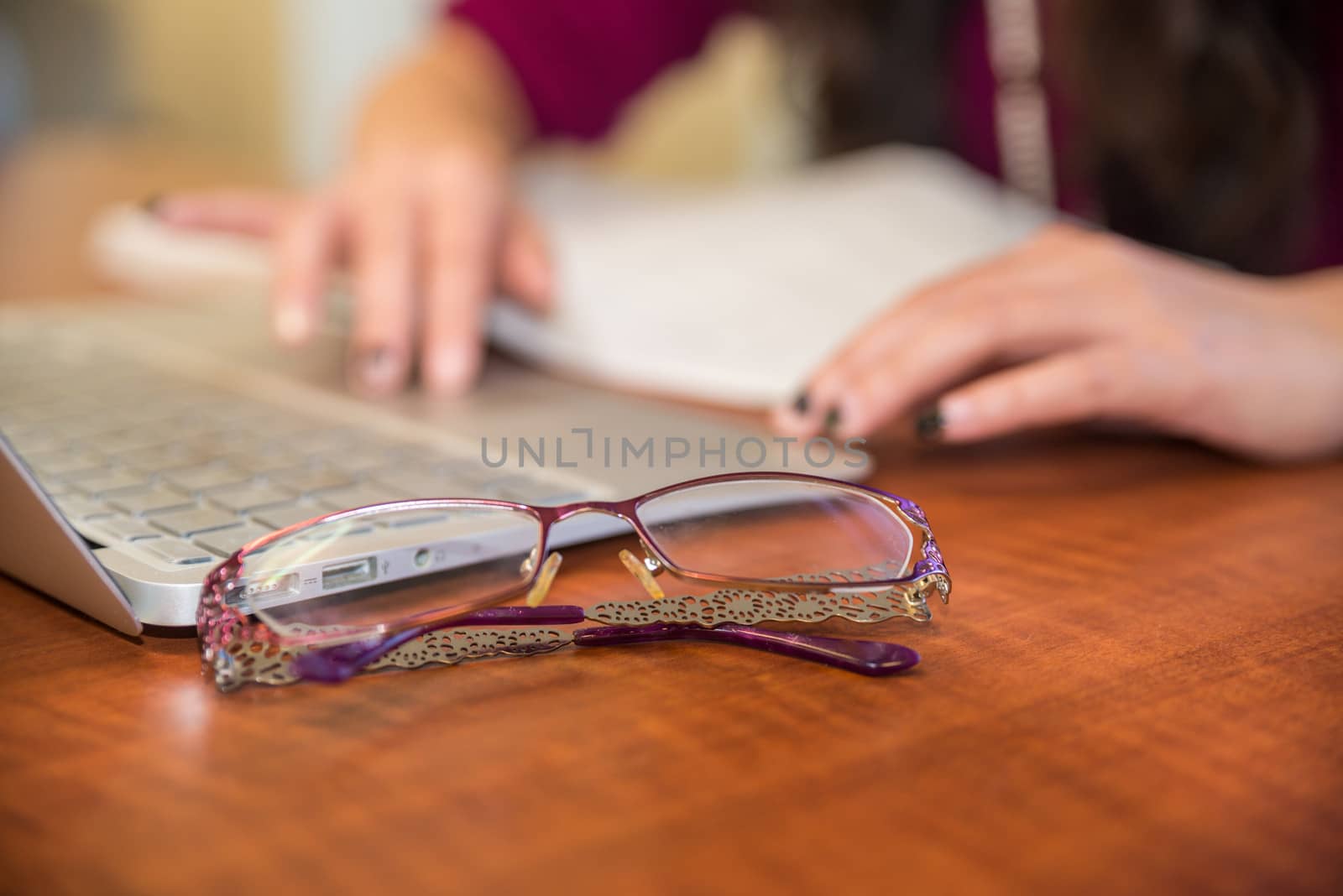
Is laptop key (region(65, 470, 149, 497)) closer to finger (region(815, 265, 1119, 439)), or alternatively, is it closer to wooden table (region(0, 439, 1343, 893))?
wooden table (region(0, 439, 1343, 893))

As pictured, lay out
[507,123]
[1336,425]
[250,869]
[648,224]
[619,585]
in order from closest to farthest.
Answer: [250,869] < [619,585] < [1336,425] < [648,224] < [507,123]

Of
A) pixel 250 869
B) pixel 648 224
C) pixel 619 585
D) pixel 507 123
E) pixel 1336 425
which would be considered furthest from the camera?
pixel 507 123

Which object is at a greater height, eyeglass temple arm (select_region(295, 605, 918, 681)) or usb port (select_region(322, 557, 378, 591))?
usb port (select_region(322, 557, 378, 591))

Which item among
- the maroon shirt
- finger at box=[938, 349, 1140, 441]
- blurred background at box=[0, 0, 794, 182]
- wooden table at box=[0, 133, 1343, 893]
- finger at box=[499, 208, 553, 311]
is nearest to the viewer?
wooden table at box=[0, 133, 1343, 893]

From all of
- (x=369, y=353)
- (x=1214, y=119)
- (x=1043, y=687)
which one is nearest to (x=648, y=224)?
(x=369, y=353)

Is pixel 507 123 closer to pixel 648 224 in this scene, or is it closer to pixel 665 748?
pixel 648 224

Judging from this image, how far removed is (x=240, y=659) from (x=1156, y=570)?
288 mm

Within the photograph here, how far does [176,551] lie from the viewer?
33 centimetres

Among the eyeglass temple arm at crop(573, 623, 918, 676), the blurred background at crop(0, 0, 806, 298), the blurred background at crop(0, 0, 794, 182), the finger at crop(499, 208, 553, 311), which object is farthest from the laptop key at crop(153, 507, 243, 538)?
the blurred background at crop(0, 0, 794, 182)

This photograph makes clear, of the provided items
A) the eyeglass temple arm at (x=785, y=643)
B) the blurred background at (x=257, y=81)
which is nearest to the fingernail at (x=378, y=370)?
the eyeglass temple arm at (x=785, y=643)

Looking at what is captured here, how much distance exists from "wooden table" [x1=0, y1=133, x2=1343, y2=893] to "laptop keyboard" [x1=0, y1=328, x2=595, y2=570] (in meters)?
0.04

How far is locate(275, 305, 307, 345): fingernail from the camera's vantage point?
2.05ft

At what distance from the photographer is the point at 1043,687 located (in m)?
0.29

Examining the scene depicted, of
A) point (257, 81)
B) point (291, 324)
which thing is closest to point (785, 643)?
point (291, 324)
